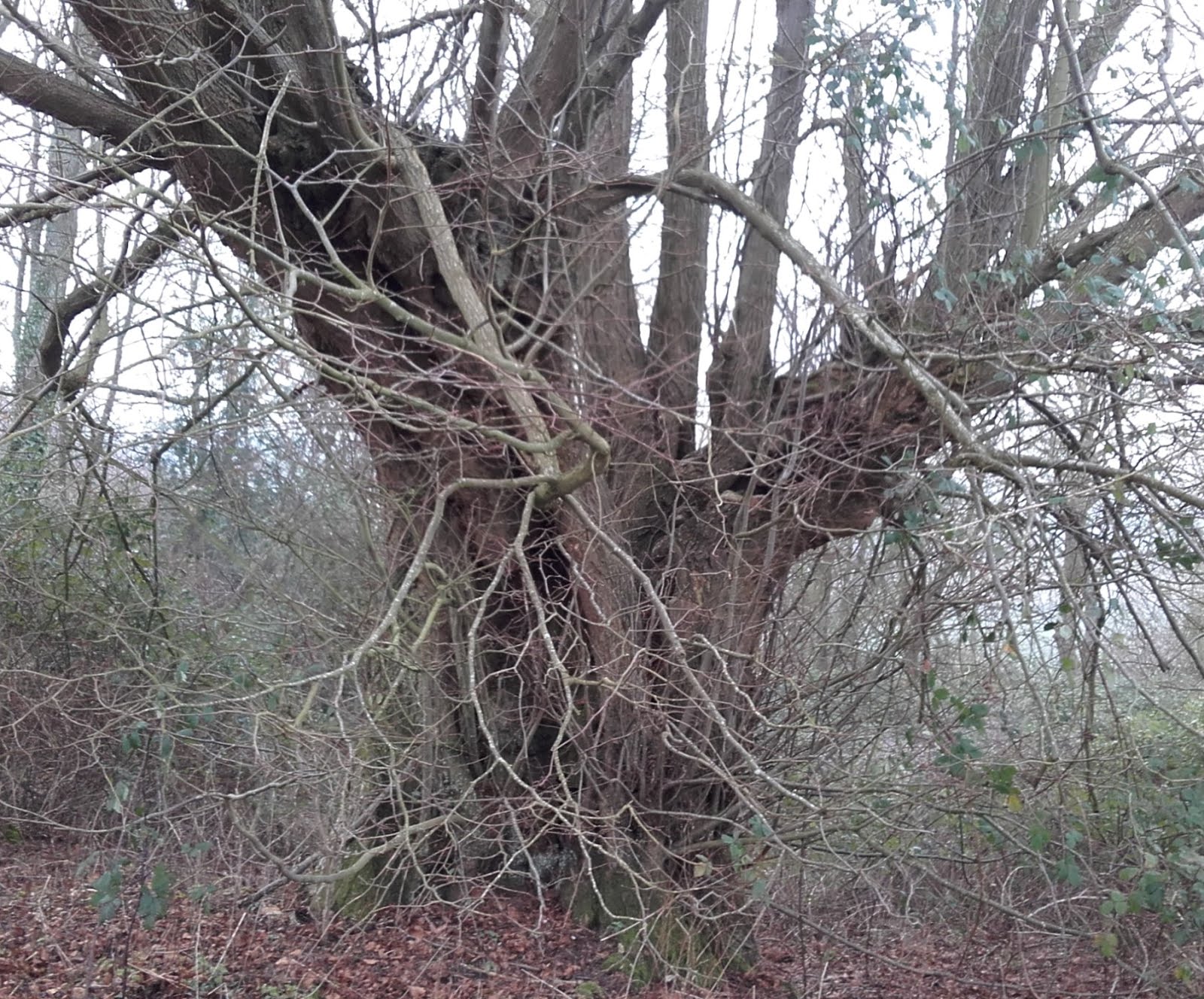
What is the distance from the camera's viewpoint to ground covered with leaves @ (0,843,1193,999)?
492 cm

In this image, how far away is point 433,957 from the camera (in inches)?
213

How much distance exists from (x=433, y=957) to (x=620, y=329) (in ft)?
11.3

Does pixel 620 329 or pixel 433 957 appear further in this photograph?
pixel 620 329

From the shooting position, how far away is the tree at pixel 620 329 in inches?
188

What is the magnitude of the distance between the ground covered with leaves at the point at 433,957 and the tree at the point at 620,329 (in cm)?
34

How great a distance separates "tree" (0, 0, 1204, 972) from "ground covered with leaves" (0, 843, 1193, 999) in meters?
0.34

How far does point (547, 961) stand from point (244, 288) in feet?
11.5

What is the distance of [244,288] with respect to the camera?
166 inches

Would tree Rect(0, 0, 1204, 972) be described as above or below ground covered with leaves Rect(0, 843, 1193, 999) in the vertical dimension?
above

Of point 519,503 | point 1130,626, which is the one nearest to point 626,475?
point 519,503

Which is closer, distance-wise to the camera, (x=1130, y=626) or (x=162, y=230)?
(x=162, y=230)

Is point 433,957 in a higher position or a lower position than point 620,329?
lower

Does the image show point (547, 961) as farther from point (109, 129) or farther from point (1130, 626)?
point (109, 129)

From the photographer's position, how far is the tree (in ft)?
15.7
